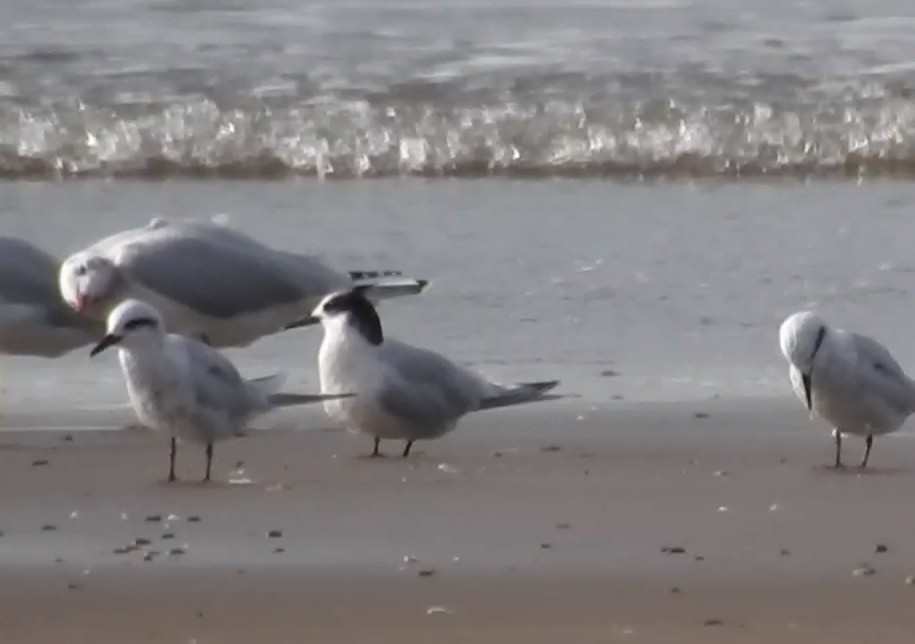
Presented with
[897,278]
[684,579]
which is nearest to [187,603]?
[684,579]

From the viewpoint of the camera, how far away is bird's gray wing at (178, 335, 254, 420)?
6652mm

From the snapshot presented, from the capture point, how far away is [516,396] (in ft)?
23.4

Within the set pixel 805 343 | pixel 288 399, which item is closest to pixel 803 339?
pixel 805 343

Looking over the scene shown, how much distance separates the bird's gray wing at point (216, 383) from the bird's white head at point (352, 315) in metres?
0.35

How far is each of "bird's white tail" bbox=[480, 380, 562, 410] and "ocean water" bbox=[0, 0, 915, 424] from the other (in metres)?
0.46

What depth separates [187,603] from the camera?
196 inches

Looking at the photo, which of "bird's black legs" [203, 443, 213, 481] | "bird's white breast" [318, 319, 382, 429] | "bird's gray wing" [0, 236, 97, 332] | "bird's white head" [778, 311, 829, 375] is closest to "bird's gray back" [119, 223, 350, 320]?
"bird's gray wing" [0, 236, 97, 332]

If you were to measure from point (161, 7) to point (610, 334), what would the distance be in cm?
932

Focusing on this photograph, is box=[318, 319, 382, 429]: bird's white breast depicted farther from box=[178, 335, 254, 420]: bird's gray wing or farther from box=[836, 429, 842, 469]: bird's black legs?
box=[836, 429, 842, 469]: bird's black legs

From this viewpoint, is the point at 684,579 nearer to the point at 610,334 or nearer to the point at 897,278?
the point at 610,334

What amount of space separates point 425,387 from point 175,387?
2.36 feet

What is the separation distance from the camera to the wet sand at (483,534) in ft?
15.9

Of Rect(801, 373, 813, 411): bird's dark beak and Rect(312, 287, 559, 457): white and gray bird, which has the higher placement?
Rect(801, 373, 813, 411): bird's dark beak

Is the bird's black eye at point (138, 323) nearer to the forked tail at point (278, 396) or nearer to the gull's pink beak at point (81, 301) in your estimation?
the forked tail at point (278, 396)
